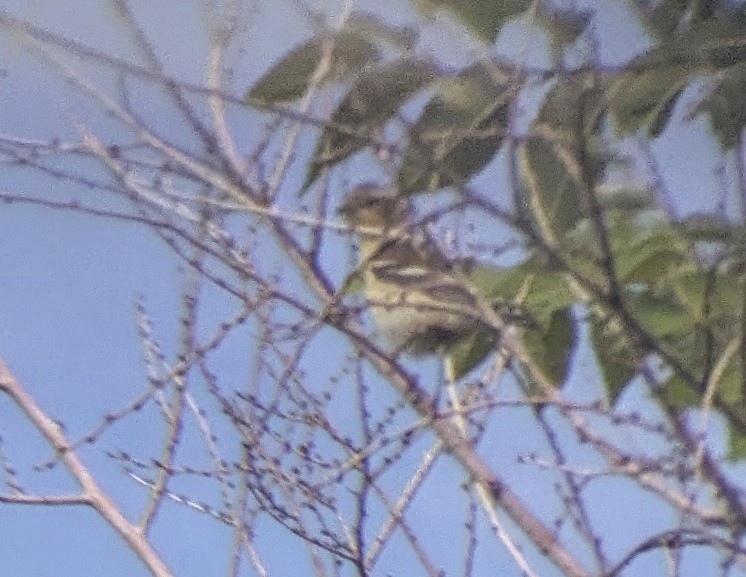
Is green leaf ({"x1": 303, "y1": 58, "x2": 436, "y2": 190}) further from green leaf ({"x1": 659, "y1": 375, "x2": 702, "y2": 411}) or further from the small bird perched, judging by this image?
green leaf ({"x1": 659, "y1": 375, "x2": 702, "y2": 411})

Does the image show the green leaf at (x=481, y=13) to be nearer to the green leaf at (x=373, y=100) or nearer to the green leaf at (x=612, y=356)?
the green leaf at (x=373, y=100)

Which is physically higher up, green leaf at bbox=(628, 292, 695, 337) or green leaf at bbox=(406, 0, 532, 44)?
green leaf at bbox=(406, 0, 532, 44)

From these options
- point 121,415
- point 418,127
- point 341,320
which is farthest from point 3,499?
point 418,127

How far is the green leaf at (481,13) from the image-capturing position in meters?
0.39

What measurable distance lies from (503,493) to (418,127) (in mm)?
403

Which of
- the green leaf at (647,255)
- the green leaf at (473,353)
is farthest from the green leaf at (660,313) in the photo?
the green leaf at (473,353)

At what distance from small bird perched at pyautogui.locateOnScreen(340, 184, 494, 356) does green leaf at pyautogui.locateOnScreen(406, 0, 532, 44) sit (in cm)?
9

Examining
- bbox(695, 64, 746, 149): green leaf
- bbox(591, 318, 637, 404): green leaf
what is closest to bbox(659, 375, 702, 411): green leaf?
bbox(591, 318, 637, 404): green leaf

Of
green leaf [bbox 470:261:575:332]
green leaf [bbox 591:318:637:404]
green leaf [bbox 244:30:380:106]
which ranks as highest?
green leaf [bbox 244:30:380:106]

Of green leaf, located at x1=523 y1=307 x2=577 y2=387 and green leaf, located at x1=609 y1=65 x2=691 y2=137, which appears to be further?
green leaf, located at x1=523 y1=307 x2=577 y2=387

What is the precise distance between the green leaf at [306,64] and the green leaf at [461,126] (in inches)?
1.8

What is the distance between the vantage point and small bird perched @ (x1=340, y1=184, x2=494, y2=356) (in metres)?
0.54

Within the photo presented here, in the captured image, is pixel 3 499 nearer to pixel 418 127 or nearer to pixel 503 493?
pixel 503 493

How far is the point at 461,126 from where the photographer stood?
1.32 ft
